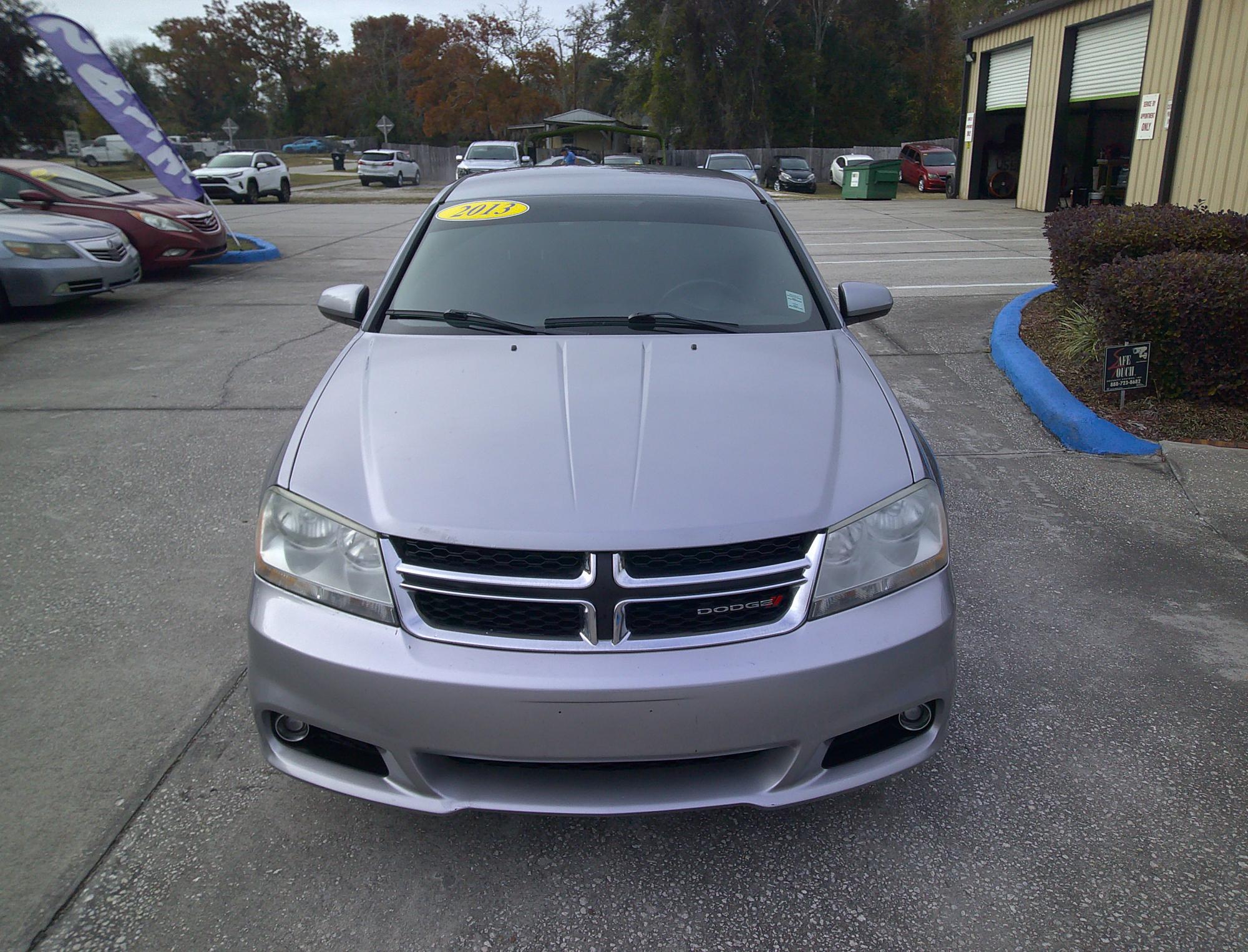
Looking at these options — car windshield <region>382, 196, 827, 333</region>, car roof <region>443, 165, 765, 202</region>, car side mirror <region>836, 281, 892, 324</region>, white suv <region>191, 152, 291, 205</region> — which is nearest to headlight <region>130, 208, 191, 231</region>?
car roof <region>443, 165, 765, 202</region>

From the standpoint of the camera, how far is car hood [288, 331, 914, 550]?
6.84 feet

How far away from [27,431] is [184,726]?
3.88 meters

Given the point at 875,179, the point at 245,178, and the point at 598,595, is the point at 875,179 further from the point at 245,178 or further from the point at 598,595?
the point at 598,595

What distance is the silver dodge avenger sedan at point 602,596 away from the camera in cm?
196

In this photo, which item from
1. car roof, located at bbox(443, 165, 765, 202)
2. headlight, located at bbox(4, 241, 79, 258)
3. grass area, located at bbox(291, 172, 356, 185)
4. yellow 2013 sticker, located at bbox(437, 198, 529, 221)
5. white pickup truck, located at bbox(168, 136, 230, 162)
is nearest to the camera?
yellow 2013 sticker, located at bbox(437, 198, 529, 221)

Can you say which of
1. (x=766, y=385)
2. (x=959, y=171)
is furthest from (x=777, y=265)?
(x=959, y=171)

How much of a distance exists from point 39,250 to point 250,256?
4781 mm

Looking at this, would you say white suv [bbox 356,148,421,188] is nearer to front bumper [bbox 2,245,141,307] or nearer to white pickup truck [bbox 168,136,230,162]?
white pickup truck [bbox 168,136,230,162]


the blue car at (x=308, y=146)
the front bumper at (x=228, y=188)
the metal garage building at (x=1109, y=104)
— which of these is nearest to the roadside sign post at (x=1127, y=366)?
the metal garage building at (x=1109, y=104)

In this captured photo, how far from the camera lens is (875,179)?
27688mm

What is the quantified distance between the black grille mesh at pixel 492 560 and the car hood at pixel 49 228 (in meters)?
8.89

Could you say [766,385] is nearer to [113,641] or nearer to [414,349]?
[414,349]

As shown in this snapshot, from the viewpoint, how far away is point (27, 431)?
5688mm

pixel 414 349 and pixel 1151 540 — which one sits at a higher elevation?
pixel 414 349
